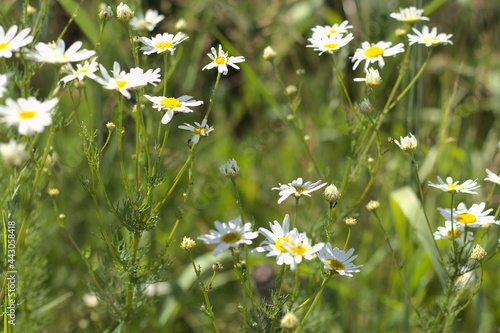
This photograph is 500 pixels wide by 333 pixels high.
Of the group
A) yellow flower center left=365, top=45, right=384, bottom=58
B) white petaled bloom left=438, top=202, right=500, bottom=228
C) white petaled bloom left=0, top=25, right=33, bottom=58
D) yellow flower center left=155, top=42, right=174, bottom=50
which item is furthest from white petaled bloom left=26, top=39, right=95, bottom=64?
white petaled bloom left=438, top=202, right=500, bottom=228

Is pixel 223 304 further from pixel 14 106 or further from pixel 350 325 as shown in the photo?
pixel 14 106

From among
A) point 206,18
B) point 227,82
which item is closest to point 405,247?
point 206,18

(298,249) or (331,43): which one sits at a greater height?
(331,43)

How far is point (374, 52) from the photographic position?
1.47m

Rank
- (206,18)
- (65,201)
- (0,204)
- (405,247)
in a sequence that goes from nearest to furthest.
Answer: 1. (0,204)
2. (405,247)
3. (65,201)
4. (206,18)

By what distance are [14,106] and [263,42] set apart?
211cm

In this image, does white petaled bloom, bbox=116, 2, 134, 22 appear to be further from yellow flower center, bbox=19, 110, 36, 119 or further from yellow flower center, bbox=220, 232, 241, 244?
yellow flower center, bbox=220, 232, 241, 244

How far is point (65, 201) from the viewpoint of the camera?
2547mm

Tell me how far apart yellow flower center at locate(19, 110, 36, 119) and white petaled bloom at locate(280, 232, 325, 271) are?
56cm

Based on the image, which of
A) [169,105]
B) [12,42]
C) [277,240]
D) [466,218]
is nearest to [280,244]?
[277,240]

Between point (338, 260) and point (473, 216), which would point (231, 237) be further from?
point (473, 216)

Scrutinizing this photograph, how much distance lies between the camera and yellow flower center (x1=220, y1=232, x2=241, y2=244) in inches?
43.9

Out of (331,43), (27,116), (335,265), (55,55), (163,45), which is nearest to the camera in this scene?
(27,116)

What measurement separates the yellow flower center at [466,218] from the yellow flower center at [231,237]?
60cm
